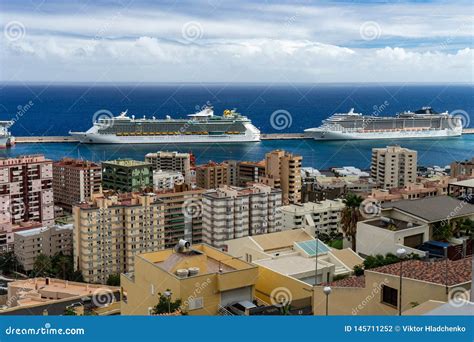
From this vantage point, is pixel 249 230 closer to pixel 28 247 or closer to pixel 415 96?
pixel 28 247

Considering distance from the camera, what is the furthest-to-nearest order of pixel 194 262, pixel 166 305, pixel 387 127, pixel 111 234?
pixel 387 127, pixel 111 234, pixel 194 262, pixel 166 305

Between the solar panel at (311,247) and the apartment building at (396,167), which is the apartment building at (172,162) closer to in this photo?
the apartment building at (396,167)

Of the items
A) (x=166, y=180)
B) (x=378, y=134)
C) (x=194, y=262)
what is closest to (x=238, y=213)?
(x=166, y=180)

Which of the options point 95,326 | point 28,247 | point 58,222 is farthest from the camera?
point 58,222

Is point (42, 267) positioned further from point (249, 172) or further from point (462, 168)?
point (462, 168)

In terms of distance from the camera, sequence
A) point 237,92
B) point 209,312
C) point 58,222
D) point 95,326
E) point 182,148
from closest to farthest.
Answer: point 95,326
point 209,312
point 58,222
point 182,148
point 237,92

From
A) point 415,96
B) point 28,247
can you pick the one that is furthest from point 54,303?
point 415,96

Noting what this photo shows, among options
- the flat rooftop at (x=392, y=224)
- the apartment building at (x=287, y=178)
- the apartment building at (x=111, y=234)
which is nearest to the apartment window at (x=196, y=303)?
the flat rooftop at (x=392, y=224)
